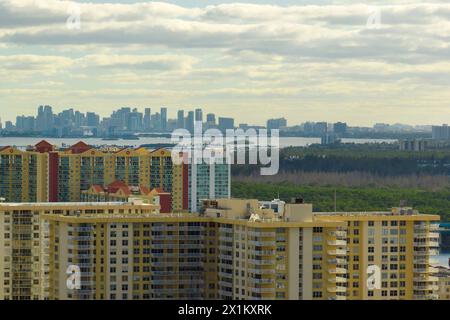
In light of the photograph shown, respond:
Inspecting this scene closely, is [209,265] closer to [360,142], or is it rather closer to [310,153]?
[310,153]

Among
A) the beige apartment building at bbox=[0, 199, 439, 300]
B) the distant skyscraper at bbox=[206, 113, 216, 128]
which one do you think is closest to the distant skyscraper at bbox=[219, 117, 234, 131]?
the distant skyscraper at bbox=[206, 113, 216, 128]

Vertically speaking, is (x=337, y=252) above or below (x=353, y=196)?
above

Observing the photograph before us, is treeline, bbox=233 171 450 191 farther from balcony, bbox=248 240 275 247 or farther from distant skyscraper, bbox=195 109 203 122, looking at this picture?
balcony, bbox=248 240 275 247

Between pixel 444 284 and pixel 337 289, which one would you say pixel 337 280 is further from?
pixel 444 284

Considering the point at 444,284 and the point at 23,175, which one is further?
the point at 23,175

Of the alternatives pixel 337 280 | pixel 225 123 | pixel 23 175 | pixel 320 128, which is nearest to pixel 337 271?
pixel 337 280

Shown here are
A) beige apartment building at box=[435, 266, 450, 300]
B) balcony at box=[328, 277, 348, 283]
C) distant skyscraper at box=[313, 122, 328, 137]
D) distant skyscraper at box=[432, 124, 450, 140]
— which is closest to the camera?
balcony at box=[328, 277, 348, 283]

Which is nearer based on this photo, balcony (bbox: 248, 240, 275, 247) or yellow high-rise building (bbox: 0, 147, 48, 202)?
balcony (bbox: 248, 240, 275, 247)
